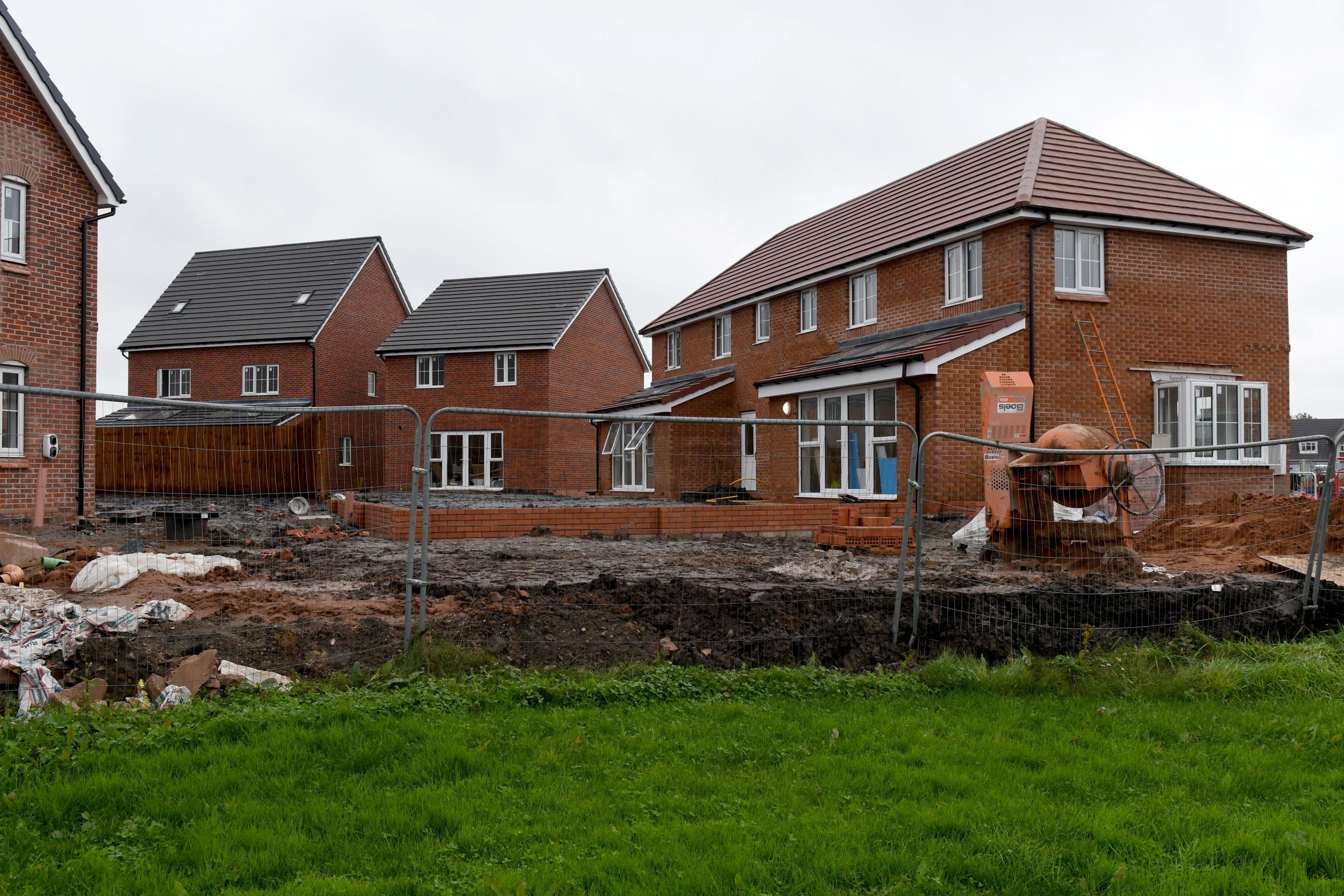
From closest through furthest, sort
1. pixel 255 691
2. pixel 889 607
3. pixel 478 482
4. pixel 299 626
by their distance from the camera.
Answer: pixel 255 691
pixel 299 626
pixel 889 607
pixel 478 482

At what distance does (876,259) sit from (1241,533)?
11.9 m

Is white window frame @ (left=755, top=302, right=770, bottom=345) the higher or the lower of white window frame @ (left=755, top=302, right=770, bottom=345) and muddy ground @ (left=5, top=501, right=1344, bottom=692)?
the higher

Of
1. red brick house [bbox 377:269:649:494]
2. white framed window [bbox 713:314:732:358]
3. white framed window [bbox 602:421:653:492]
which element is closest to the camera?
white framed window [bbox 602:421:653:492]

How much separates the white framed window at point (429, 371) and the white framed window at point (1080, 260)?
83.4ft

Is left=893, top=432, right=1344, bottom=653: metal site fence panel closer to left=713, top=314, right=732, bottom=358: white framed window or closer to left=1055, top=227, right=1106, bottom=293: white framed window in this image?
left=1055, top=227, right=1106, bottom=293: white framed window

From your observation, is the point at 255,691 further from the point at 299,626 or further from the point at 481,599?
the point at 481,599

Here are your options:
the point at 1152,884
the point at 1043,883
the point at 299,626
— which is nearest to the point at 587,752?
the point at 1043,883

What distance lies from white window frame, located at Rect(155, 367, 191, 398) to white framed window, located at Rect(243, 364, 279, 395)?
288cm

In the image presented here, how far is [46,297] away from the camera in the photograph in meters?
17.6

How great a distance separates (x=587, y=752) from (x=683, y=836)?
1078mm

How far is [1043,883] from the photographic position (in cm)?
359

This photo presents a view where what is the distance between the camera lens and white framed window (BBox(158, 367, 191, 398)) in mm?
39125

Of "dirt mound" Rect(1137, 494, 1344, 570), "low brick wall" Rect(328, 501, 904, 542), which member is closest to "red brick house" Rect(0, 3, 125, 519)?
"low brick wall" Rect(328, 501, 904, 542)

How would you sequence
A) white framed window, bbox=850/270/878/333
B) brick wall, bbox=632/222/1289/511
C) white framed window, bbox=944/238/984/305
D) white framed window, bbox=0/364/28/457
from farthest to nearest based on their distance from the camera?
white framed window, bbox=850/270/878/333 < white framed window, bbox=944/238/984/305 < brick wall, bbox=632/222/1289/511 < white framed window, bbox=0/364/28/457
